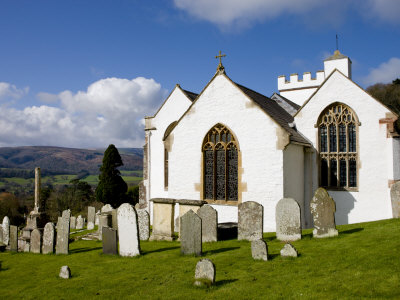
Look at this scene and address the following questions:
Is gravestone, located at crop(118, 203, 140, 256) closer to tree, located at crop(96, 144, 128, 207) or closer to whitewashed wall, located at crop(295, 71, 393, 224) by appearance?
whitewashed wall, located at crop(295, 71, 393, 224)

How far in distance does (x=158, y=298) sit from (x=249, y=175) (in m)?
9.08

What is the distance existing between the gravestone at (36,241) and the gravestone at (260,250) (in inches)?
356

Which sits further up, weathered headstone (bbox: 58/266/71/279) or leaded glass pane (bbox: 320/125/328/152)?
leaded glass pane (bbox: 320/125/328/152)

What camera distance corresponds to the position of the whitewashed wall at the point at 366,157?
15289 millimetres

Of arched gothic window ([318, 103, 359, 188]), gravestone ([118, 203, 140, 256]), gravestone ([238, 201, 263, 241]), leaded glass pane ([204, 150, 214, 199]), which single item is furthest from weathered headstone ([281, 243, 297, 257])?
arched gothic window ([318, 103, 359, 188])

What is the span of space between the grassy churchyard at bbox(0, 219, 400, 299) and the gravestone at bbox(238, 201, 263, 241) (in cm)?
49

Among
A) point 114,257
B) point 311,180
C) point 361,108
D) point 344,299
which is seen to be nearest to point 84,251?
point 114,257

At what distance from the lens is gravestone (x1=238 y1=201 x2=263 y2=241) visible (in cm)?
1136

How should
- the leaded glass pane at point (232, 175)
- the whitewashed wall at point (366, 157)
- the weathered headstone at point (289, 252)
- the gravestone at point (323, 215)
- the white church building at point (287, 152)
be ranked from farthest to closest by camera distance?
the leaded glass pane at point (232, 175) → the whitewashed wall at point (366, 157) → the white church building at point (287, 152) → the gravestone at point (323, 215) → the weathered headstone at point (289, 252)

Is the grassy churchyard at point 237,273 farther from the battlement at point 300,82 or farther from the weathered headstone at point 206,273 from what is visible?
the battlement at point 300,82

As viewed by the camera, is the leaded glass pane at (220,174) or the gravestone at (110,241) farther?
the leaded glass pane at (220,174)

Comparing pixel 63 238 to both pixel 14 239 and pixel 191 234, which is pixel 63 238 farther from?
pixel 191 234

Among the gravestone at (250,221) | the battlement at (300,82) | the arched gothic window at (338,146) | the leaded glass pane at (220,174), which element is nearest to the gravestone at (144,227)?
the gravestone at (250,221)

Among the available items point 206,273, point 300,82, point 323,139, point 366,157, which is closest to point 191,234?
point 206,273
